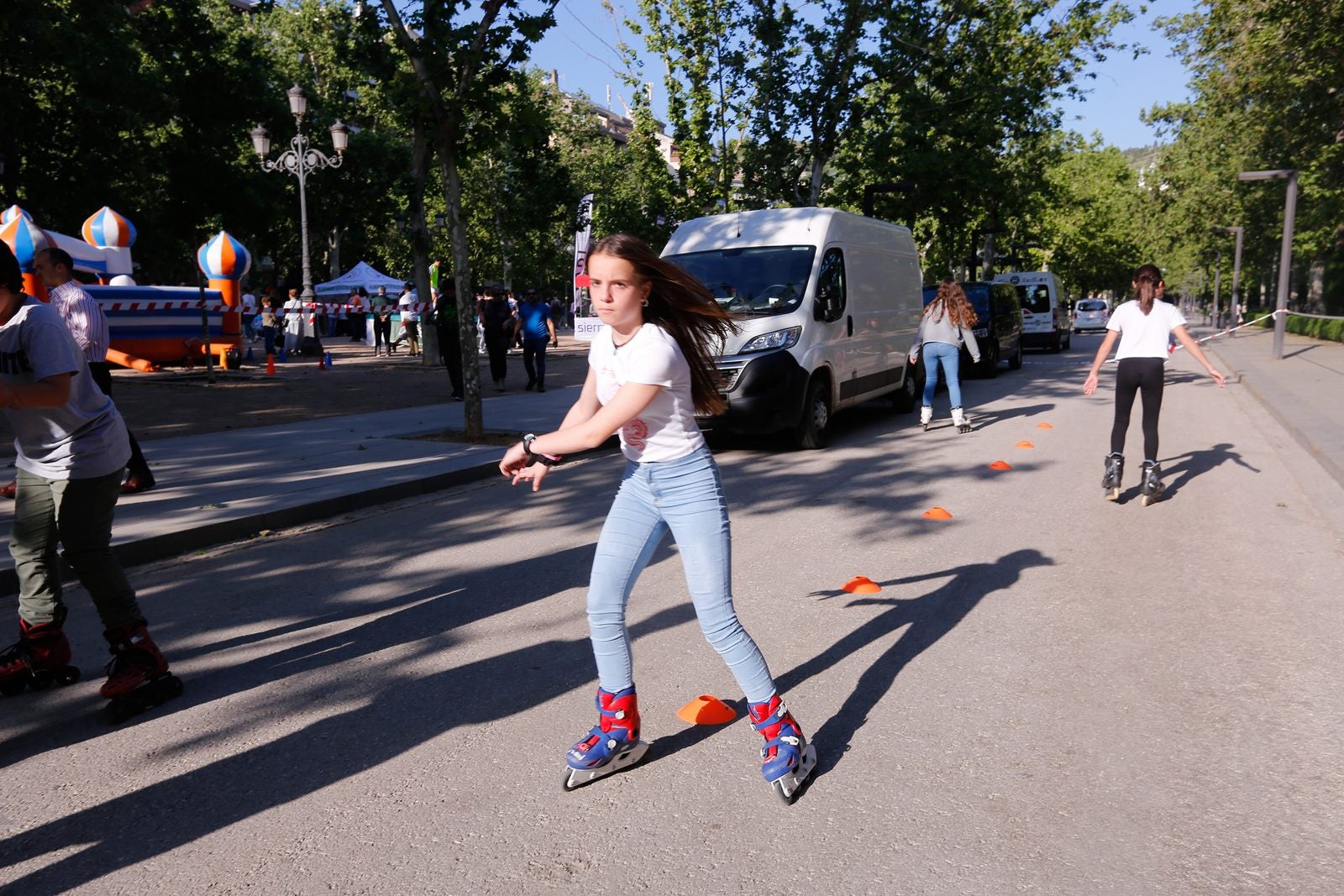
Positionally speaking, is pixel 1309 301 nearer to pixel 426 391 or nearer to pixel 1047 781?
pixel 426 391

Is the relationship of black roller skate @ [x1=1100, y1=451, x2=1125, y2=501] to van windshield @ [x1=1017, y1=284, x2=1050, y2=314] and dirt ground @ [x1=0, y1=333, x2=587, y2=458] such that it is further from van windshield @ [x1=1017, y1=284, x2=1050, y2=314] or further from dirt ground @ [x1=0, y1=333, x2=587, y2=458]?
van windshield @ [x1=1017, y1=284, x2=1050, y2=314]

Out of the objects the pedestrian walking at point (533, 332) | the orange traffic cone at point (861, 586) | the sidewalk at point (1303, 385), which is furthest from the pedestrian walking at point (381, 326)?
the orange traffic cone at point (861, 586)

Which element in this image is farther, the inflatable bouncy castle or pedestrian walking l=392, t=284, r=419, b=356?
pedestrian walking l=392, t=284, r=419, b=356

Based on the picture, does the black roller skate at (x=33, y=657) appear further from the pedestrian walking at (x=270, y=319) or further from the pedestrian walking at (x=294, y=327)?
the pedestrian walking at (x=294, y=327)

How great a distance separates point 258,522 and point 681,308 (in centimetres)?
525

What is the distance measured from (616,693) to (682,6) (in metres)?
21.9

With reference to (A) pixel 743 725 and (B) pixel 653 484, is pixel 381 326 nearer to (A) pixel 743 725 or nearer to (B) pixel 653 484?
(A) pixel 743 725

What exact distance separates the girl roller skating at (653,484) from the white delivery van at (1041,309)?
91.7ft

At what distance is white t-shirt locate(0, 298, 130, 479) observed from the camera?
3768 millimetres

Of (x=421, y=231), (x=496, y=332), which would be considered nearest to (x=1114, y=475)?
(x=496, y=332)

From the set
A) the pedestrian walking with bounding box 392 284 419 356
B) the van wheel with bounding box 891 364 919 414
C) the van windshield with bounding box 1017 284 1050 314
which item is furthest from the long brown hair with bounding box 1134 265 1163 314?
the van windshield with bounding box 1017 284 1050 314

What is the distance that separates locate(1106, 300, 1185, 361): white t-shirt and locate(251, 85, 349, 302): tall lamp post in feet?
63.9

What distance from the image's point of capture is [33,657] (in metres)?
4.32

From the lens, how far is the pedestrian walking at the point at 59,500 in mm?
3795
